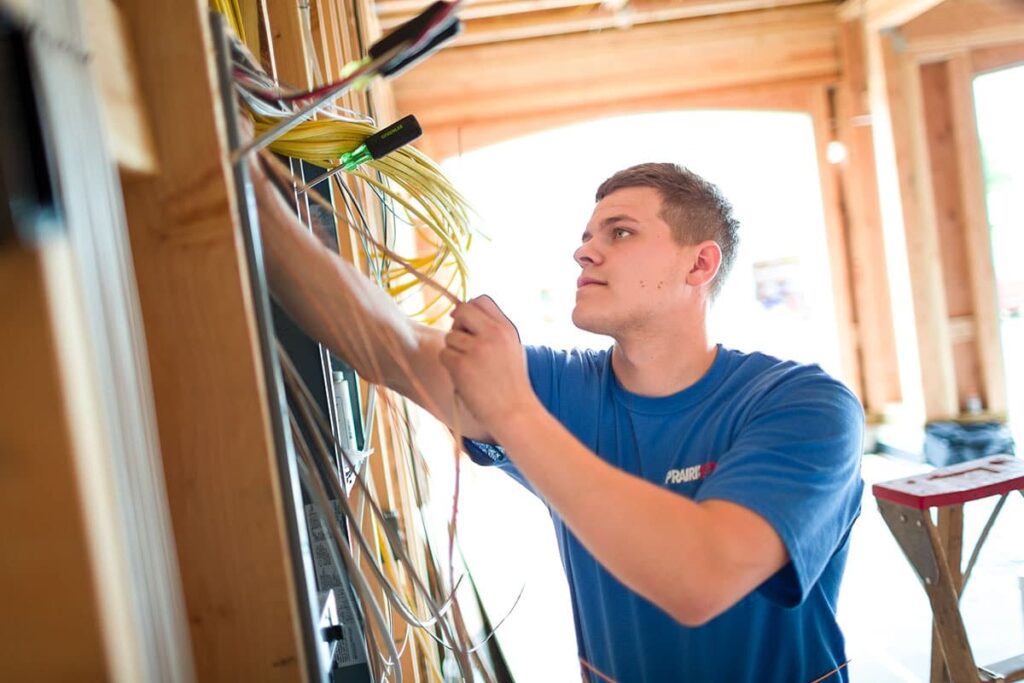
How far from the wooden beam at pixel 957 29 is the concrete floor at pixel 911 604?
297 cm

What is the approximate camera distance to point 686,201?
5.27 ft

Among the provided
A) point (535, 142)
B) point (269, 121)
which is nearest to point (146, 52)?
point (269, 121)

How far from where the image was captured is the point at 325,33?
1806mm

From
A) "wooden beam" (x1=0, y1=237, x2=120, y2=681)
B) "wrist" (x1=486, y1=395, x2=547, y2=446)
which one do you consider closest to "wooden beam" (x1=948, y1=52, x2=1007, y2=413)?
"wrist" (x1=486, y1=395, x2=547, y2=446)

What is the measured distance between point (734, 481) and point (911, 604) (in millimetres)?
2703

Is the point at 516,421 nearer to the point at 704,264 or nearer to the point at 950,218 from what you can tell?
the point at 704,264

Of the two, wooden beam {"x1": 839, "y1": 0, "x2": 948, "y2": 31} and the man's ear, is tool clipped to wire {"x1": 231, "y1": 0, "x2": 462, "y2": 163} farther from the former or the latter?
wooden beam {"x1": 839, "y1": 0, "x2": 948, "y2": 31}

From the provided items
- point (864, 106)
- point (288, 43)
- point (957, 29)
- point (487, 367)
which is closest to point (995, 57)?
point (957, 29)

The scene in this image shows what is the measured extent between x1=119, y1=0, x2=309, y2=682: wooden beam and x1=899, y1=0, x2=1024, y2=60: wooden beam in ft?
18.0

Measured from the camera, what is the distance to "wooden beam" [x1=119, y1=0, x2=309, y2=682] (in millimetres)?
557

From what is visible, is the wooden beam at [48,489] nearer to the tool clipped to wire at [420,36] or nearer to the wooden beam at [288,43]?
the tool clipped to wire at [420,36]

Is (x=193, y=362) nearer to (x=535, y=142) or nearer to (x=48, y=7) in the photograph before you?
(x=48, y=7)

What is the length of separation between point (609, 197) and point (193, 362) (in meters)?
1.20

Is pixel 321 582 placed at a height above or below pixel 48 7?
below
